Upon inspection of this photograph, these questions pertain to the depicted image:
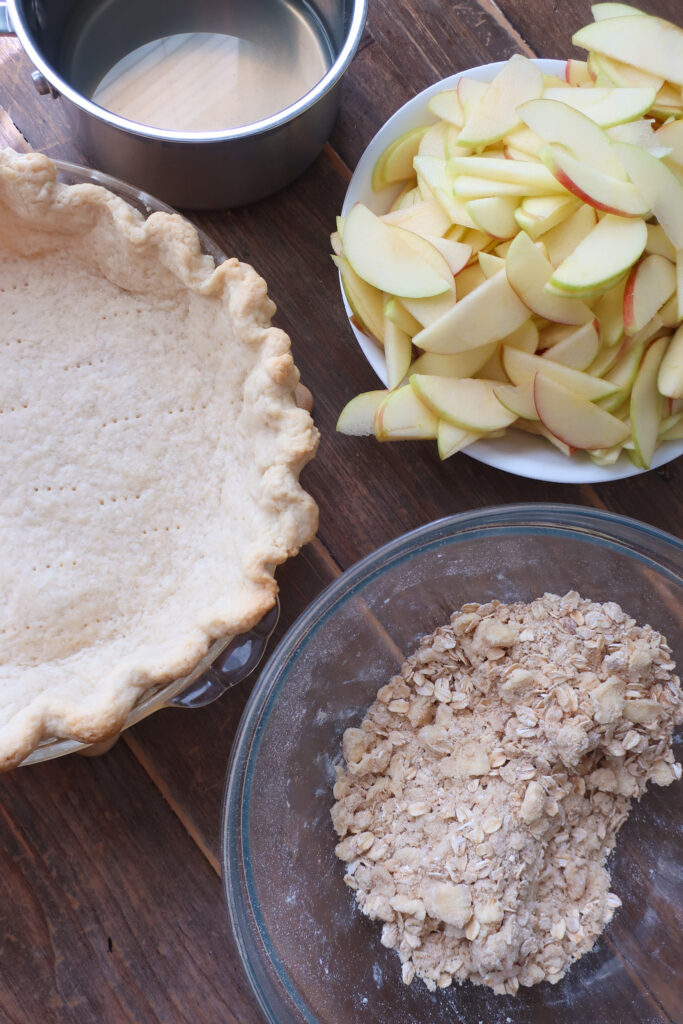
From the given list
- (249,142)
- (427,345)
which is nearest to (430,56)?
(249,142)

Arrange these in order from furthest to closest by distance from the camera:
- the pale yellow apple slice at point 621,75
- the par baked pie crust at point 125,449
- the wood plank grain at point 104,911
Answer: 1. the wood plank grain at point 104,911
2. the pale yellow apple slice at point 621,75
3. the par baked pie crust at point 125,449

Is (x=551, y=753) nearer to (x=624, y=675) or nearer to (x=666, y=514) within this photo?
(x=624, y=675)

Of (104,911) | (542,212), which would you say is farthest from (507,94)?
(104,911)

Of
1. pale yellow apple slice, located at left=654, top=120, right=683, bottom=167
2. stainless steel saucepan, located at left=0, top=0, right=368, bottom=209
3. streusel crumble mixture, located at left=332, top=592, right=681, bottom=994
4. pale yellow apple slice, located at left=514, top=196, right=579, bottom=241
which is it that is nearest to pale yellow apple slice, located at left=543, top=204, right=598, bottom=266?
pale yellow apple slice, located at left=514, top=196, right=579, bottom=241

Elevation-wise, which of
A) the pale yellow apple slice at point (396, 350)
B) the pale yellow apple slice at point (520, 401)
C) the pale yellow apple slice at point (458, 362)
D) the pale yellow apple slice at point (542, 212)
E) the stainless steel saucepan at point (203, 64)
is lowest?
the pale yellow apple slice at point (520, 401)

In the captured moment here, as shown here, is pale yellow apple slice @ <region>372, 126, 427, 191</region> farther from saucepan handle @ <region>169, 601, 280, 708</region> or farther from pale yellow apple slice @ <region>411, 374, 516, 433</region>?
saucepan handle @ <region>169, 601, 280, 708</region>

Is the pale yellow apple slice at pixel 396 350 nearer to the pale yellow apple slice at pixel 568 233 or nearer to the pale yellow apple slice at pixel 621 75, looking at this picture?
the pale yellow apple slice at pixel 568 233

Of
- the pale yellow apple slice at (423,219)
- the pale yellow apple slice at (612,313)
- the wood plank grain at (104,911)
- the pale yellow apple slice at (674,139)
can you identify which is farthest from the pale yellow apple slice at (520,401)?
the wood plank grain at (104,911)
